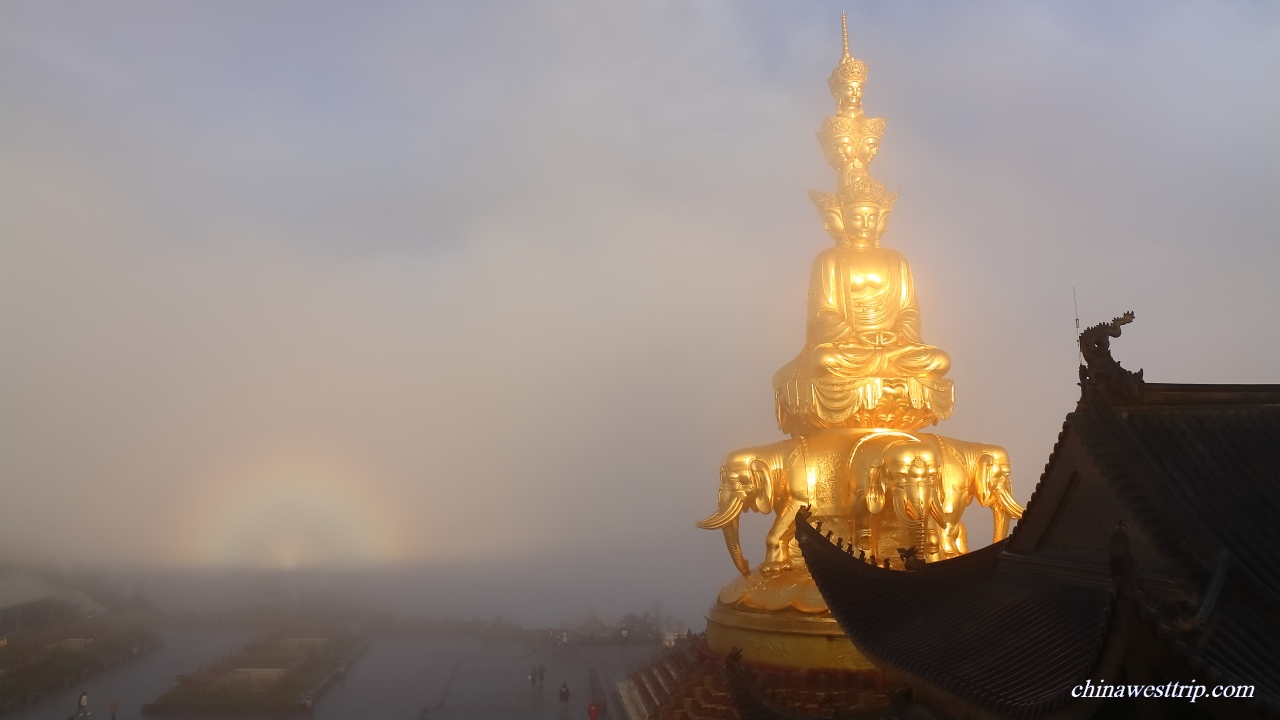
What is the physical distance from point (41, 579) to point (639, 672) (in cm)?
1393

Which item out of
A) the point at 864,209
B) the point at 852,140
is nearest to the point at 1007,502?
the point at 864,209

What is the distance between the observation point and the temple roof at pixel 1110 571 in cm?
346

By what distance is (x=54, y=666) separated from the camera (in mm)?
13203

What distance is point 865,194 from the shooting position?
11102mm

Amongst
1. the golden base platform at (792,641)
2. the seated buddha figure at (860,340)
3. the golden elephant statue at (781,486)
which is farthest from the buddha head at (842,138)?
the golden base platform at (792,641)

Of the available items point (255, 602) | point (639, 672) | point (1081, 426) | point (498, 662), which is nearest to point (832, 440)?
point (639, 672)

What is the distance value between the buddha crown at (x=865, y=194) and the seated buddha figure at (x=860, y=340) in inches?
0.5

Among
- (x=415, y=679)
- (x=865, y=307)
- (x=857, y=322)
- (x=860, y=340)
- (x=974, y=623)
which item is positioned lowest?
(x=415, y=679)

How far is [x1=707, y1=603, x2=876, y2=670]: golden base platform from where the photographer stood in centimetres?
838

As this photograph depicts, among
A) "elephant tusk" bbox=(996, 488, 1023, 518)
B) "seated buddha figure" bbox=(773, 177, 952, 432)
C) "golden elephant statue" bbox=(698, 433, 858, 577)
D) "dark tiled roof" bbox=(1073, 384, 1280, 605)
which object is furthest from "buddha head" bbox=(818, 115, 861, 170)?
"dark tiled roof" bbox=(1073, 384, 1280, 605)

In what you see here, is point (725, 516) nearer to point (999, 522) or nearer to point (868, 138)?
point (999, 522)

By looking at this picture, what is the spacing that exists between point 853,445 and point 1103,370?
5.30 m

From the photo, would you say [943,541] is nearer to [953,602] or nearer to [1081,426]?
[953,602]

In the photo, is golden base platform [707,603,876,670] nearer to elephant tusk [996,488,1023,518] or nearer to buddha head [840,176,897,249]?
elephant tusk [996,488,1023,518]
